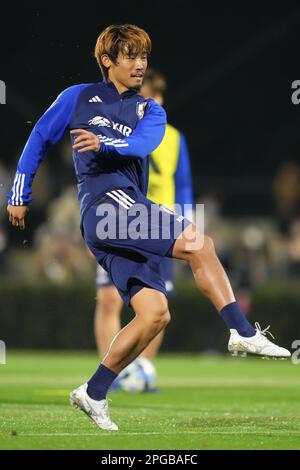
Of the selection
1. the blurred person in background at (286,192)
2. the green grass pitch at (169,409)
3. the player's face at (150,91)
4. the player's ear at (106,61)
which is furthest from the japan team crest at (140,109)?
the blurred person in background at (286,192)

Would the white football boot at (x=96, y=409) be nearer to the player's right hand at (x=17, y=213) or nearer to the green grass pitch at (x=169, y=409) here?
the green grass pitch at (x=169, y=409)

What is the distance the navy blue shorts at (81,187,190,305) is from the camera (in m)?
7.21

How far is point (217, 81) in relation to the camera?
25.7 m

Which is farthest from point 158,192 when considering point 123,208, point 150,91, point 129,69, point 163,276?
point 123,208

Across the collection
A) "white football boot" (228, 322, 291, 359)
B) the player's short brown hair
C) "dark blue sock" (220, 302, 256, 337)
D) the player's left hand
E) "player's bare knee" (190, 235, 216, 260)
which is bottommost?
"white football boot" (228, 322, 291, 359)

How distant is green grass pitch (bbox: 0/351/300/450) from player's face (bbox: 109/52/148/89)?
7.27ft

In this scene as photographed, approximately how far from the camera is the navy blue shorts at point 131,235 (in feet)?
23.7

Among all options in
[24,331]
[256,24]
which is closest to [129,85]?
[24,331]

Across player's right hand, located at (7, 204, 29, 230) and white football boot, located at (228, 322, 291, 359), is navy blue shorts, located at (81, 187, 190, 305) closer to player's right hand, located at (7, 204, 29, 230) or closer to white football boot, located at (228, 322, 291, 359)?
player's right hand, located at (7, 204, 29, 230)

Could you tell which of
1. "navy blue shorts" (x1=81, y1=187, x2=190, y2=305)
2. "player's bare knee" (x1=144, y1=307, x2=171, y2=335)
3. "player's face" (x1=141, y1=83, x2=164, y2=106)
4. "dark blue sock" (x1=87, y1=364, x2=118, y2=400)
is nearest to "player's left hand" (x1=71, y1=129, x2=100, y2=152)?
"navy blue shorts" (x1=81, y1=187, x2=190, y2=305)

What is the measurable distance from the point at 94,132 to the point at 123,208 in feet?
1.74

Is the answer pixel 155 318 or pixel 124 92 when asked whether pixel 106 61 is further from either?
pixel 155 318

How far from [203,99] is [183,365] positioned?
10.7m
